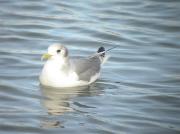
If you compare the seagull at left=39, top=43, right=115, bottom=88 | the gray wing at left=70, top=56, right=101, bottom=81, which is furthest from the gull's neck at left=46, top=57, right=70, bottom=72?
the gray wing at left=70, top=56, right=101, bottom=81

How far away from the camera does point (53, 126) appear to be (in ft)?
35.5

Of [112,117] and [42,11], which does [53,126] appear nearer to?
[112,117]

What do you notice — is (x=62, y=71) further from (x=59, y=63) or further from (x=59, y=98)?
(x=59, y=98)

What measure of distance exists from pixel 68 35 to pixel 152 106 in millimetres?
5179

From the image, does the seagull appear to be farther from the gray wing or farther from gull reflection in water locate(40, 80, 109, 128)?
gull reflection in water locate(40, 80, 109, 128)

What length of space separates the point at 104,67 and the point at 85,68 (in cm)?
122

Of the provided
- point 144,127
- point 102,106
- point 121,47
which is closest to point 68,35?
point 121,47

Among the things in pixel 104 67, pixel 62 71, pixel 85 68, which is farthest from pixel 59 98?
pixel 104 67

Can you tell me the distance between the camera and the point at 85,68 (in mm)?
13414

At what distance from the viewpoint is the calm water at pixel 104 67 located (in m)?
11.2

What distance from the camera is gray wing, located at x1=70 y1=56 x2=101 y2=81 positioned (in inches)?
521

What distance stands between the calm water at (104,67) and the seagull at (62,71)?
0.16 meters

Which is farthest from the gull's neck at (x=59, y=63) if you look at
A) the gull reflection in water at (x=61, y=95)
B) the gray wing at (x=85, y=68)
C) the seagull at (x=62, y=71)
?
the gull reflection in water at (x=61, y=95)

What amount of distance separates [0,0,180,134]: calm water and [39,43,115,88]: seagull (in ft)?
0.53
